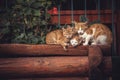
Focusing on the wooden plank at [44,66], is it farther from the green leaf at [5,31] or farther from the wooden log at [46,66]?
the green leaf at [5,31]

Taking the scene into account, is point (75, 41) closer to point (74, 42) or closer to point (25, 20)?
point (74, 42)

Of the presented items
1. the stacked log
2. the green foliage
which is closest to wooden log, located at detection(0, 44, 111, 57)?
the stacked log

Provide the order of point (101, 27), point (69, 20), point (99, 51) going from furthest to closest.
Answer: point (69, 20) → point (101, 27) → point (99, 51)

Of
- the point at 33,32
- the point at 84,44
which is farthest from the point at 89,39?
the point at 33,32

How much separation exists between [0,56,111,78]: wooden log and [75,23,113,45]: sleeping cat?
0.92ft

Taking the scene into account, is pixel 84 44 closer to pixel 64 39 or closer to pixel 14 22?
pixel 64 39

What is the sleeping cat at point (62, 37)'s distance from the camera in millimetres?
5188

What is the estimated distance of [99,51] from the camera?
505 centimetres

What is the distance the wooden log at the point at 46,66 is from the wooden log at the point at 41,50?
0.07 meters

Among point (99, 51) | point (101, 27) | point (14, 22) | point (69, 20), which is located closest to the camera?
point (99, 51)

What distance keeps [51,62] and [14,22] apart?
1172 mm

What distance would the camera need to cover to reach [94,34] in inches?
209

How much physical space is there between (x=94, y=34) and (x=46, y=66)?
838 millimetres

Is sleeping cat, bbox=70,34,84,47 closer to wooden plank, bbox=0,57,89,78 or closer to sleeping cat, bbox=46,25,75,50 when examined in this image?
sleeping cat, bbox=46,25,75,50
